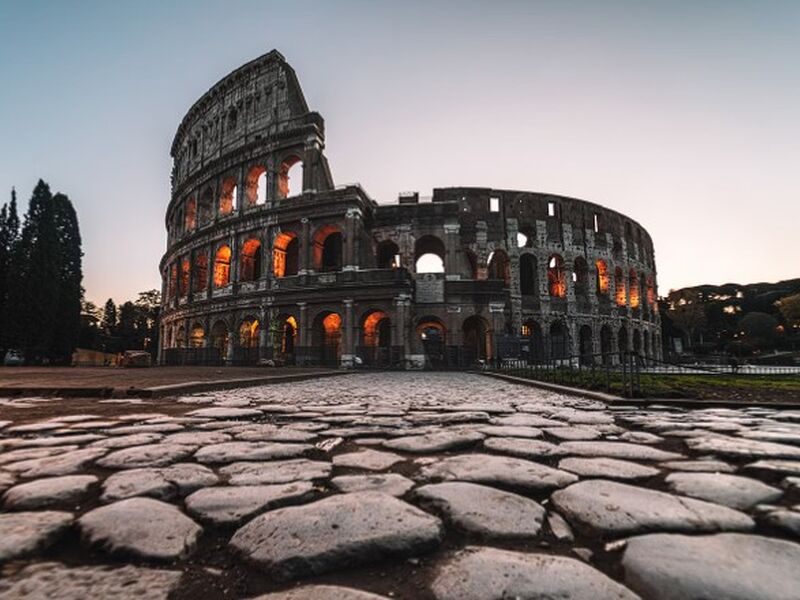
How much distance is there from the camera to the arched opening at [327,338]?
21125 millimetres

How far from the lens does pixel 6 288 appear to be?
2706 cm

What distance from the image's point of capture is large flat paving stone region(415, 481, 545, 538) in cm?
111

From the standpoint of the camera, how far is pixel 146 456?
1903 millimetres

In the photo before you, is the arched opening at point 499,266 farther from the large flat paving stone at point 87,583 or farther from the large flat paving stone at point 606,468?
the large flat paving stone at point 87,583

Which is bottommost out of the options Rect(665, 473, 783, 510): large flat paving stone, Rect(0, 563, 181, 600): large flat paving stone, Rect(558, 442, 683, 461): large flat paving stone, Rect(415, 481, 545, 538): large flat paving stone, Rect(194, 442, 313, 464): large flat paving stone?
Rect(558, 442, 683, 461): large flat paving stone

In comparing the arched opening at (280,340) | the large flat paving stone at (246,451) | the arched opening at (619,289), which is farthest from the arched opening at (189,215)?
the large flat paving stone at (246,451)

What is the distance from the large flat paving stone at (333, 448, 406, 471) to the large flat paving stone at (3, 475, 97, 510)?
92cm

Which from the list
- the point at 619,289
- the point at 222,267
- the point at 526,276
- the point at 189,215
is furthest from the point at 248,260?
the point at 619,289

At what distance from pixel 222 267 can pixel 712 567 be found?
1124 inches

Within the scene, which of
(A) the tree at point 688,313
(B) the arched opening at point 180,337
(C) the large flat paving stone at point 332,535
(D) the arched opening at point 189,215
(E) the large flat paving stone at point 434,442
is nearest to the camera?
(C) the large flat paving stone at point 332,535

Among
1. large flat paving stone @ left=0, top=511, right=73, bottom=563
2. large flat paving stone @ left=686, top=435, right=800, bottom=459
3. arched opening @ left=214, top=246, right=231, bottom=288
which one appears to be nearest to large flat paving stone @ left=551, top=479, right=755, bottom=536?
large flat paving stone @ left=686, top=435, right=800, bottom=459

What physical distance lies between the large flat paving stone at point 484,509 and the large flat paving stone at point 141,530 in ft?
2.23

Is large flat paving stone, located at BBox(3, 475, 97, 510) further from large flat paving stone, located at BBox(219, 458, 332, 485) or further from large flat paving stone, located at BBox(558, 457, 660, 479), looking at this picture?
large flat paving stone, located at BBox(558, 457, 660, 479)

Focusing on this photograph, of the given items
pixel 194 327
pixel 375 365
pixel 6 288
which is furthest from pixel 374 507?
pixel 6 288
